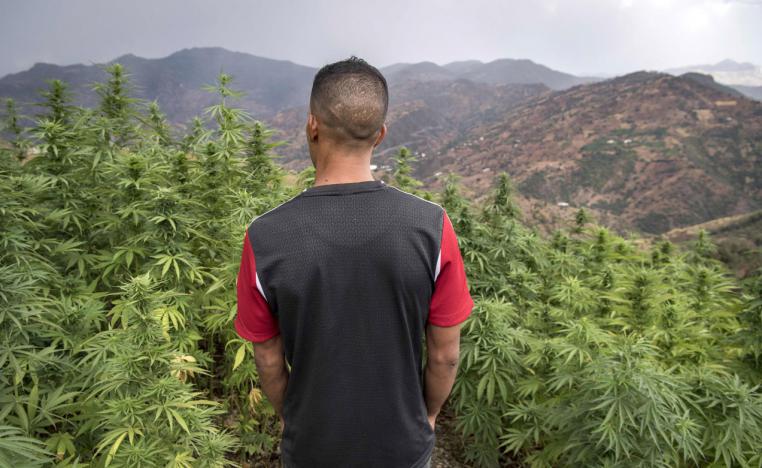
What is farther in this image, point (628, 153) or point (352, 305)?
point (628, 153)

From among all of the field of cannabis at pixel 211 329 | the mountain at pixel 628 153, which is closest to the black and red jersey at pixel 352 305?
the field of cannabis at pixel 211 329

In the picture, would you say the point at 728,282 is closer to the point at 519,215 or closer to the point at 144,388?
the point at 519,215

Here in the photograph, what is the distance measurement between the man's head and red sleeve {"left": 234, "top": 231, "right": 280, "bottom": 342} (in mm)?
462

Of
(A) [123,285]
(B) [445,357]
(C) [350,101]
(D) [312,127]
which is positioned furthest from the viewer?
(A) [123,285]

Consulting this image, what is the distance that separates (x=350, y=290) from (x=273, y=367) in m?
0.64

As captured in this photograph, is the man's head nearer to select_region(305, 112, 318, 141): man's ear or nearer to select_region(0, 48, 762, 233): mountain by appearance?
select_region(305, 112, 318, 141): man's ear

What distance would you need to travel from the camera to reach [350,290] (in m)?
1.28

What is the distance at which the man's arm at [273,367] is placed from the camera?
5.18 feet

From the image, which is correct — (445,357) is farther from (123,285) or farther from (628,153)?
(628,153)

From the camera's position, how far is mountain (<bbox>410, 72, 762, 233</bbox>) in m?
83.7

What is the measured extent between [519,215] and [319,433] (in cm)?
377

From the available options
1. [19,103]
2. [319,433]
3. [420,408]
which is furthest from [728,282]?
[19,103]

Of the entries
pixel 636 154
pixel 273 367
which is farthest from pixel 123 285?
pixel 636 154

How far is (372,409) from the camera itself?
1496 millimetres
